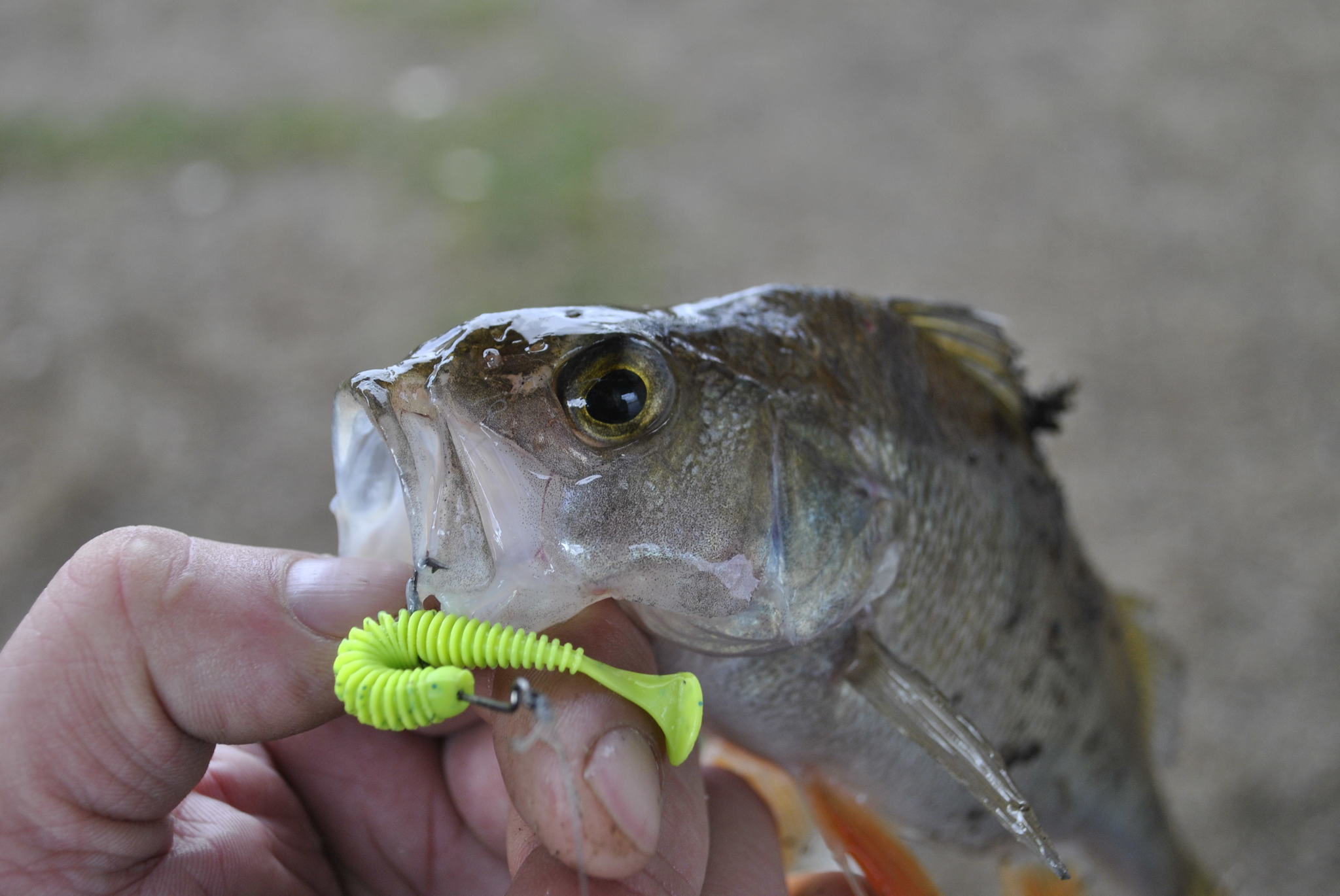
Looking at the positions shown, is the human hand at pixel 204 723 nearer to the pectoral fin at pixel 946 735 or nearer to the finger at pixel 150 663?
the finger at pixel 150 663

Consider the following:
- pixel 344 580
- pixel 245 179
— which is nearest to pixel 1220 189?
pixel 344 580

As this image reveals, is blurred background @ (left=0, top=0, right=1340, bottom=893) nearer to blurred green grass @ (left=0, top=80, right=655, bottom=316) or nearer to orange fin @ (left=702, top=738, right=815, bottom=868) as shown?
blurred green grass @ (left=0, top=80, right=655, bottom=316)

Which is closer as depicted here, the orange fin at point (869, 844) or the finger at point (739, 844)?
the finger at point (739, 844)

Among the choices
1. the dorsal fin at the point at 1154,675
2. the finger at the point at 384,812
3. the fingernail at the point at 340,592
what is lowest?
the finger at the point at 384,812

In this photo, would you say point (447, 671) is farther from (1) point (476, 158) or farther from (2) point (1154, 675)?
(1) point (476, 158)

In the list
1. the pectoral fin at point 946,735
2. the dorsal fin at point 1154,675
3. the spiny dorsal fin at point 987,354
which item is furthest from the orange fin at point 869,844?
the dorsal fin at point 1154,675

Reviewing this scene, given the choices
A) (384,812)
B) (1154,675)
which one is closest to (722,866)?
(384,812)

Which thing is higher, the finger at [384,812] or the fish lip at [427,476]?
the fish lip at [427,476]
